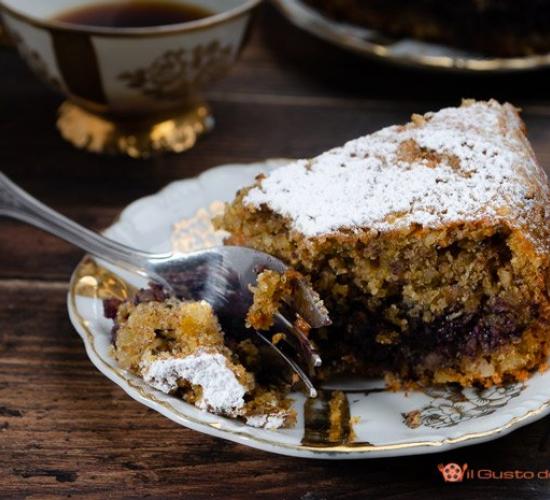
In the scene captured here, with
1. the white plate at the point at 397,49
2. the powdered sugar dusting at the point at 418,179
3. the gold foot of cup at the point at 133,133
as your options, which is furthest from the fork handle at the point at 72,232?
the white plate at the point at 397,49

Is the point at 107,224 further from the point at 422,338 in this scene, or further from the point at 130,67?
the point at 422,338

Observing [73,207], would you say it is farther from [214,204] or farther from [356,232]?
[356,232]

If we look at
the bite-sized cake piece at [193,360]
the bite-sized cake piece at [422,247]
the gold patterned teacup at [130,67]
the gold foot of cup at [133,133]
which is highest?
the bite-sized cake piece at [422,247]

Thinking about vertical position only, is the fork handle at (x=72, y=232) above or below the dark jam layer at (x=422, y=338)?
below

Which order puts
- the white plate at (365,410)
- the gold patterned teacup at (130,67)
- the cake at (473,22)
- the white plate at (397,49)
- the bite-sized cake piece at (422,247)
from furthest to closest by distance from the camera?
the cake at (473,22)
the white plate at (397,49)
the gold patterned teacup at (130,67)
the bite-sized cake piece at (422,247)
the white plate at (365,410)

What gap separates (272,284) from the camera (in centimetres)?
142

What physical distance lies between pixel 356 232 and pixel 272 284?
0.16m

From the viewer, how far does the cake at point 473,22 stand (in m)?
2.63

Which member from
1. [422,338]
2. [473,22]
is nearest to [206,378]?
[422,338]

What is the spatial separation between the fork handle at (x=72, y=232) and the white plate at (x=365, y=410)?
4 cm

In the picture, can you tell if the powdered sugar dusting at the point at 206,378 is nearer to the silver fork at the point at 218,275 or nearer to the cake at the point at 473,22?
→ the silver fork at the point at 218,275

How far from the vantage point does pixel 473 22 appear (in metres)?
2.65

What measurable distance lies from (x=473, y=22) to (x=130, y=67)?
3.69 ft

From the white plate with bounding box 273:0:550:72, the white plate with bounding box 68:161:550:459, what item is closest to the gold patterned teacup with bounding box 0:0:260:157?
the white plate with bounding box 273:0:550:72
